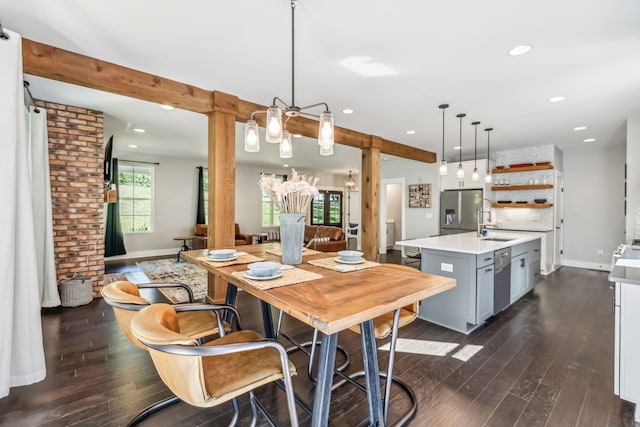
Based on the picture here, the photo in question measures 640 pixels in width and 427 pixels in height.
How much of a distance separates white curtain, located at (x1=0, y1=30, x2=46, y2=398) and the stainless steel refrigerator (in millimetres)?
6537

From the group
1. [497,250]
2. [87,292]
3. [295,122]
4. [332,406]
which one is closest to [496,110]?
[497,250]

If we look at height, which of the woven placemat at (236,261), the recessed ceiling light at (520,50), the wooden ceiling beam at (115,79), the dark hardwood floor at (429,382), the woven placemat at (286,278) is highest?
the recessed ceiling light at (520,50)

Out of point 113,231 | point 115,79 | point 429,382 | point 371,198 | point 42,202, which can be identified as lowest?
point 429,382

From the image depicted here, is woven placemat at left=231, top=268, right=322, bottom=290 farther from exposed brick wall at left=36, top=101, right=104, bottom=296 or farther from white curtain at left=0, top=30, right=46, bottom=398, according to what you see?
exposed brick wall at left=36, top=101, right=104, bottom=296

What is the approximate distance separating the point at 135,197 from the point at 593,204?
10.1 meters

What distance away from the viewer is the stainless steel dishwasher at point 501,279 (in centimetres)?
321

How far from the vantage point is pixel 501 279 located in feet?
10.9

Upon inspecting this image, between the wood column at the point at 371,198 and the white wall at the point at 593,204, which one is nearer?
the wood column at the point at 371,198

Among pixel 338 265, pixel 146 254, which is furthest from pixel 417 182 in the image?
pixel 146 254

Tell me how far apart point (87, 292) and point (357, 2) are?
432 cm

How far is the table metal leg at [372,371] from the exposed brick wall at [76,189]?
13.6 ft

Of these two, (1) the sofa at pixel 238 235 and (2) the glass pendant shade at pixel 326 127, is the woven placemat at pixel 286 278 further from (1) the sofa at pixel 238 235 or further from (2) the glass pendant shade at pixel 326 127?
(1) the sofa at pixel 238 235

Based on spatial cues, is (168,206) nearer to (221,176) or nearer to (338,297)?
(221,176)

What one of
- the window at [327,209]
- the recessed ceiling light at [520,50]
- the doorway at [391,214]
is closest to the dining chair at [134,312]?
the recessed ceiling light at [520,50]
